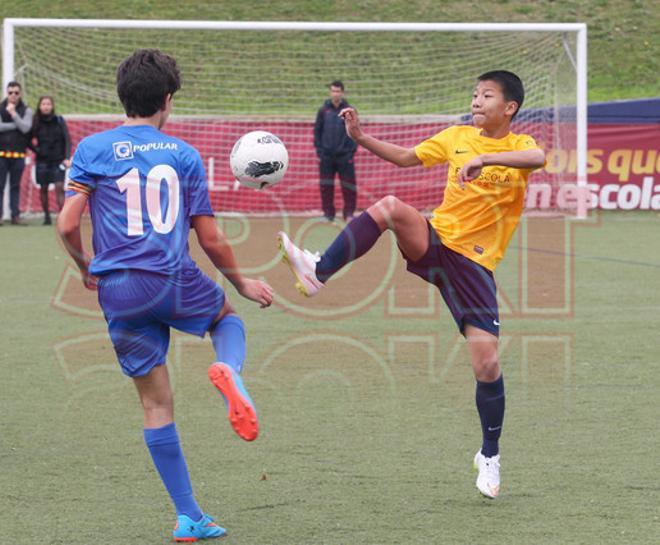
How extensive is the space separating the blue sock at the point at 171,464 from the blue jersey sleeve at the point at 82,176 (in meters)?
0.93

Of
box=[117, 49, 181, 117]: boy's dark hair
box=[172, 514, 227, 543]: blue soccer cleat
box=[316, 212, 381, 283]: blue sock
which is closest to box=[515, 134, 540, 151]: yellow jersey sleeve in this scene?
box=[316, 212, 381, 283]: blue sock

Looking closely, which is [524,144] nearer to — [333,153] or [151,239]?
[151,239]

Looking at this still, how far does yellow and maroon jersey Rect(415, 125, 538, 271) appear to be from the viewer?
18.2 feet

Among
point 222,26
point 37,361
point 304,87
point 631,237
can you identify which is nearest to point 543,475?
point 37,361

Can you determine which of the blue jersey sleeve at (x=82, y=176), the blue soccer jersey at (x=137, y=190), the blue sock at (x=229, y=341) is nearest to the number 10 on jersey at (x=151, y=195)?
the blue soccer jersey at (x=137, y=190)

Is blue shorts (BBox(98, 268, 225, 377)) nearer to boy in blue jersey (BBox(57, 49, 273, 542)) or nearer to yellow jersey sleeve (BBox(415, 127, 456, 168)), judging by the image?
boy in blue jersey (BBox(57, 49, 273, 542))

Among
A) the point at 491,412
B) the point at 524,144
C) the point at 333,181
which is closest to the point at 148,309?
the point at 491,412

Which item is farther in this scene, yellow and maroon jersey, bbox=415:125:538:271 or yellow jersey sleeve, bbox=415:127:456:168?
yellow jersey sleeve, bbox=415:127:456:168

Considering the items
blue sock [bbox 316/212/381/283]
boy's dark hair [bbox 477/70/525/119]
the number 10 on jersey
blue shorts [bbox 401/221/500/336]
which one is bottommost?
blue shorts [bbox 401/221/500/336]

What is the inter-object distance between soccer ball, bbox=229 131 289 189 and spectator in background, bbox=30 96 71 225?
12.6 m

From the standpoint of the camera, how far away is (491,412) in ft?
17.7

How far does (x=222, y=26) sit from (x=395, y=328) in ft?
30.1

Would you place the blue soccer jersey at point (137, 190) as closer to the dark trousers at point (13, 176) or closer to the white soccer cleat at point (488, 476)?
the white soccer cleat at point (488, 476)

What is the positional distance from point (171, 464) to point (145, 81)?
1410mm
